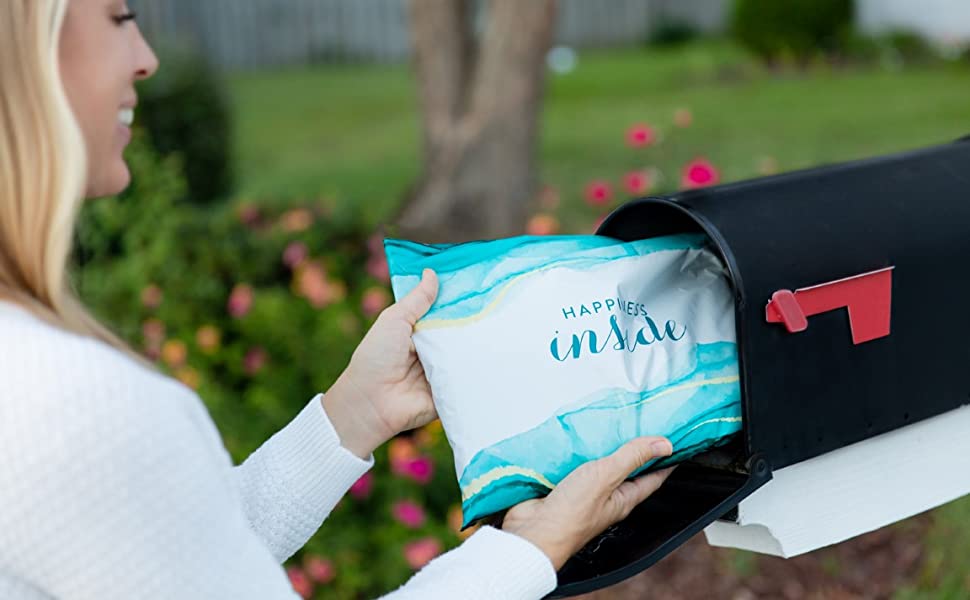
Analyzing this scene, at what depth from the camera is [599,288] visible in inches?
56.7

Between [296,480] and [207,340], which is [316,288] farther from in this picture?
[296,480]

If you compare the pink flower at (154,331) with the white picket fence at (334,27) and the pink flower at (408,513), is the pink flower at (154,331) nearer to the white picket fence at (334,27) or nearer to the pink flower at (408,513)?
the pink flower at (408,513)

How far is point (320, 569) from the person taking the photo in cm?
299

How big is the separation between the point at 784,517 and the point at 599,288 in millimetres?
352

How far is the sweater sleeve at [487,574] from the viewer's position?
122cm

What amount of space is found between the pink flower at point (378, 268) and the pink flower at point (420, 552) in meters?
0.89

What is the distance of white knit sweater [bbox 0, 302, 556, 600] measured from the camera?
964 millimetres

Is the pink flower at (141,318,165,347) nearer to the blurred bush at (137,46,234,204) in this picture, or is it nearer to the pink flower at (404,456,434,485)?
the pink flower at (404,456,434,485)

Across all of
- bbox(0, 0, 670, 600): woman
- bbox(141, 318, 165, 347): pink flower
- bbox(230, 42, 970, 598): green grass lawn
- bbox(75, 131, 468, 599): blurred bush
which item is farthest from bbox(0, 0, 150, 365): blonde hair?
bbox(230, 42, 970, 598): green grass lawn

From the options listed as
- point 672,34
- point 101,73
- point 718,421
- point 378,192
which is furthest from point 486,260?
point 672,34

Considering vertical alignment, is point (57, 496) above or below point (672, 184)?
above

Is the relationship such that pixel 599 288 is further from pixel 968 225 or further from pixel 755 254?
pixel 968 225

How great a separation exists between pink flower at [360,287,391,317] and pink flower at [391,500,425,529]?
1.91ft

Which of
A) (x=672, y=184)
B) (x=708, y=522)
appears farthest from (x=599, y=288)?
(x=672, y=184)
